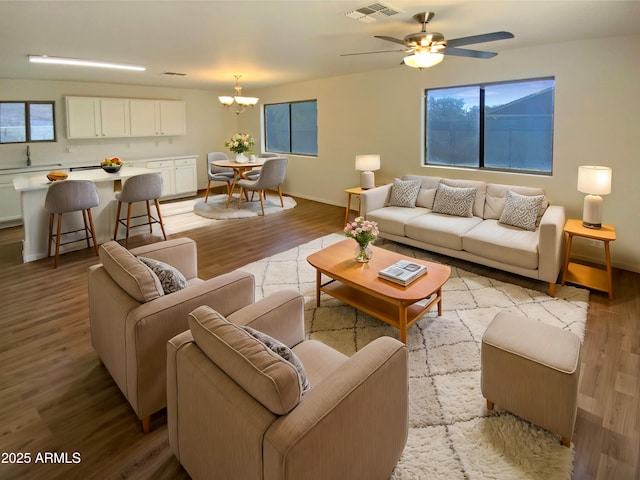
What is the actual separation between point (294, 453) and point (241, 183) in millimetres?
6227

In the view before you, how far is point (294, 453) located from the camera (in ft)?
3.77

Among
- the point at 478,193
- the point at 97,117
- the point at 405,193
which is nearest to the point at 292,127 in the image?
the point at 97,117

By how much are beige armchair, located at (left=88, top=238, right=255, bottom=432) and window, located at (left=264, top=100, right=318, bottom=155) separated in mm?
6099

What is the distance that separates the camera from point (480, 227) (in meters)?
4.27

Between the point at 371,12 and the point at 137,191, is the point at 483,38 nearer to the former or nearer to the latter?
the point at 371,12

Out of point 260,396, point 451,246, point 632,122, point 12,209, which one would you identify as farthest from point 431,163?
point 12,209

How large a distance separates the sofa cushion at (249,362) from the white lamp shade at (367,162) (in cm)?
463

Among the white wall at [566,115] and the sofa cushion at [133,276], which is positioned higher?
the white wall at [566,115]

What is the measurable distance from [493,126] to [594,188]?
1858 millimetres

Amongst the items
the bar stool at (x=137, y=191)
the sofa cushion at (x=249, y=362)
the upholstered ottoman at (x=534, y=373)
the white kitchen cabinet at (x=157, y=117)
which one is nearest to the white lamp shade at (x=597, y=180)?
the upholstered ottoman at (x=534, y=373)

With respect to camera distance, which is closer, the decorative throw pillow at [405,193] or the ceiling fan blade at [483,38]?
the ceiling fan blade at [483,38]

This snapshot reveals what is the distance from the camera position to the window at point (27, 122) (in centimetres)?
643

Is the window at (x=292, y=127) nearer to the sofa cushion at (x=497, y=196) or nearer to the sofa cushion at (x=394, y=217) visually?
the sofa cushion at (x=394, y=217)

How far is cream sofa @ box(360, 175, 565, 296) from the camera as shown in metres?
3.60
